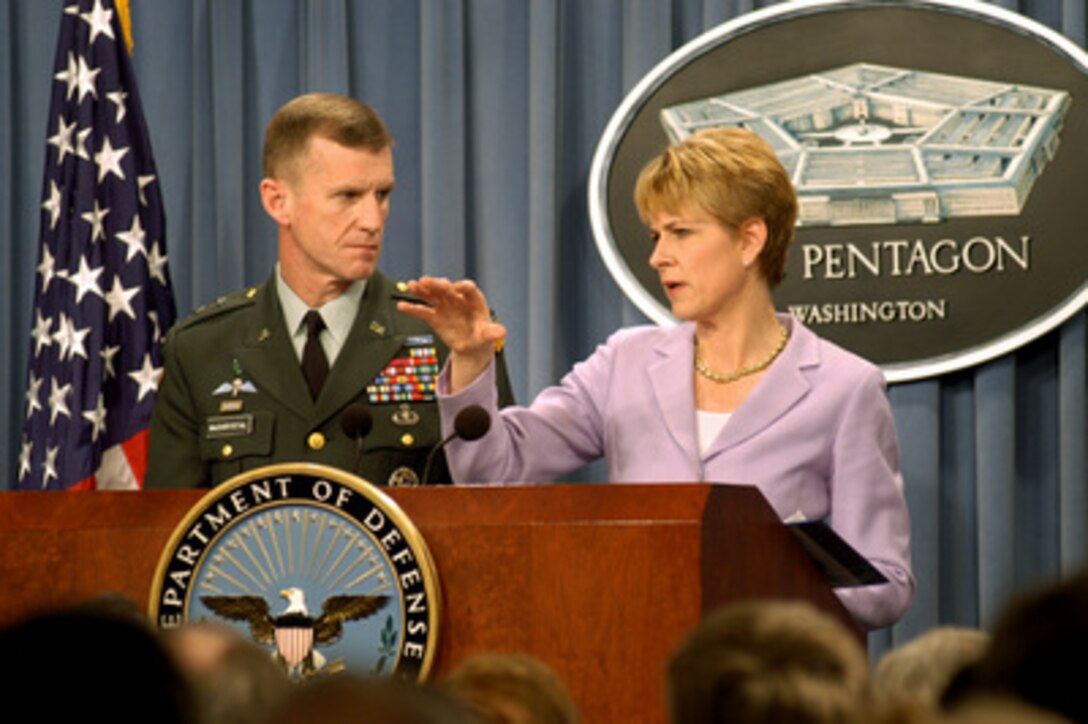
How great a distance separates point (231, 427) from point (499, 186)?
1.73 m

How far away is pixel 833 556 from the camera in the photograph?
8.96 ft

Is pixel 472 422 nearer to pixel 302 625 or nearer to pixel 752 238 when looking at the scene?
pixel 302 625

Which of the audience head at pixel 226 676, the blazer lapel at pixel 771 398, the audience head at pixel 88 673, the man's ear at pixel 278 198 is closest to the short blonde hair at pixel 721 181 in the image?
the blazer lapel at pixel 771 398

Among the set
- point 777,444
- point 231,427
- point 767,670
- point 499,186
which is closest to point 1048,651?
point 767,670

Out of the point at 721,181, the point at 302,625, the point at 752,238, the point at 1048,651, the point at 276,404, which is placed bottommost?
the point at 302,625

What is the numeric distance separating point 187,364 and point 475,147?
5.46ft

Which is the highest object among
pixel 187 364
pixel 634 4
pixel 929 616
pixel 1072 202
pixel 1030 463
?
pixel 634 4

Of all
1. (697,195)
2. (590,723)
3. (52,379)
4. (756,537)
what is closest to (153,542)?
(590,723)

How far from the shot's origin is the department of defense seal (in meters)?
2.43

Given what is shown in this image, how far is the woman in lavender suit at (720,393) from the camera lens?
10.0ft

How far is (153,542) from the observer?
8.46 ft

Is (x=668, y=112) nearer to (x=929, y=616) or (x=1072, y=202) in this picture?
(x=1072, y=202)

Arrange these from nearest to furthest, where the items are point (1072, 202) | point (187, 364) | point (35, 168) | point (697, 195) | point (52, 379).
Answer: point (697, 195) → point (187, 364) → point (1072, 202) → point (52, 379) → point (35, 168)

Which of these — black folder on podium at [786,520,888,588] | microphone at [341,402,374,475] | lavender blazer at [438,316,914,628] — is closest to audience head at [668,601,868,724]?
black folder on podium at [786,520,888,588]
